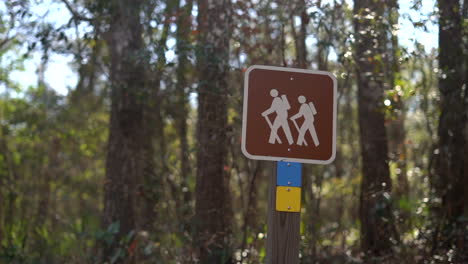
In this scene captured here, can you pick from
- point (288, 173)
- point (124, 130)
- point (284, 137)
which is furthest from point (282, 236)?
point (124, 130)

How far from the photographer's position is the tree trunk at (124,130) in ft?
32.4

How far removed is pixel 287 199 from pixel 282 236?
256 millimetres

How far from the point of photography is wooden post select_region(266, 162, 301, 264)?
434cm

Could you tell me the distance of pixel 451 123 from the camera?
8852 millimetres

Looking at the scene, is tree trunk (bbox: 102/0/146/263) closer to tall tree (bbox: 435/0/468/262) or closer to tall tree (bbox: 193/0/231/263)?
tall tree (bbox: 193/0/231/263)

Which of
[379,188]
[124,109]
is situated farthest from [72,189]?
[379,188]

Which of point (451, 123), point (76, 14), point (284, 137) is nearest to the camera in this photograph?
point (284, 137)

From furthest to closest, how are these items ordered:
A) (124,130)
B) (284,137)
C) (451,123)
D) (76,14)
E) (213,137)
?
1. (124,130)
2. (76,14)
3. (451,123)
4. (213,137)
5. (284,137)

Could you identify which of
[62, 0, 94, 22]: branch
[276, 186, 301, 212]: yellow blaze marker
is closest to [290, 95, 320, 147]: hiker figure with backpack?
[276, 186, 301, 212]: yellow blaze marker

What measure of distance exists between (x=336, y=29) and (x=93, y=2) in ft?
12.3

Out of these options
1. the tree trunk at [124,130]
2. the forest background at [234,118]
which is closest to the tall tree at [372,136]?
the forest background at [234,118]

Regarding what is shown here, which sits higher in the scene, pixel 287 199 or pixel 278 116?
pixel 278 116

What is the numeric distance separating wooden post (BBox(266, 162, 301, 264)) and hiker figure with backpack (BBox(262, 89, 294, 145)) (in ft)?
0.62

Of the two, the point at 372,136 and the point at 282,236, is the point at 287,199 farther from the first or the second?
the point at 372,136
